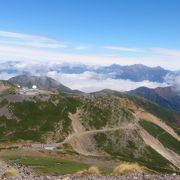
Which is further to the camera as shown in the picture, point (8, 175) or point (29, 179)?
point (8, 175)

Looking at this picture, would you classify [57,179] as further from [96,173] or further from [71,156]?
[71,156]

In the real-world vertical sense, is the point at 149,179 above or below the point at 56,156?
above

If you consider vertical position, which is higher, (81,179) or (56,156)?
(81,179)

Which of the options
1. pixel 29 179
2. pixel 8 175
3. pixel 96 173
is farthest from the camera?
pixel 96 173

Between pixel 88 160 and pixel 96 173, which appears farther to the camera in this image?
pixel 88 160

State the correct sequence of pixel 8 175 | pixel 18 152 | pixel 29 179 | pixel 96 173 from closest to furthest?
1. pixel 29 179
2. pixel 8 175
3. pixel 96 173
4. pixel 18 152

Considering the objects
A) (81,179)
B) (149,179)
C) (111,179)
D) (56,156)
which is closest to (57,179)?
(81,179)

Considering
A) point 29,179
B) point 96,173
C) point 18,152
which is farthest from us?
point 18,152

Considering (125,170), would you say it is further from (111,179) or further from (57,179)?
(57,179)

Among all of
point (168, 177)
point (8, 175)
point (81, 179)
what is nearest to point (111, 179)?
point (81, 179)
